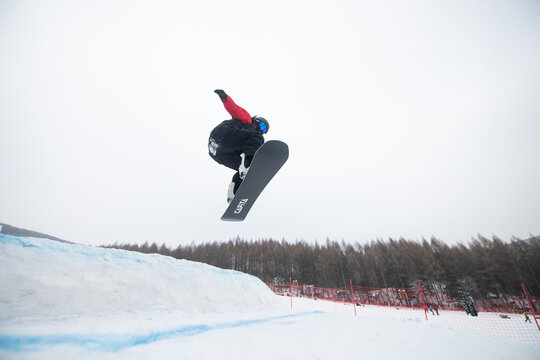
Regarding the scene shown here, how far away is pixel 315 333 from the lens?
319 centimetres

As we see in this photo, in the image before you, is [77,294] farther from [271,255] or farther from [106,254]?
[271,255]

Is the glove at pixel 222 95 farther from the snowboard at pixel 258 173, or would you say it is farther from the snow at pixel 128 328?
the snow at pixel 128 328

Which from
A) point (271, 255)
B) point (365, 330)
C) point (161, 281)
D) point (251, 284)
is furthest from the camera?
point (271, 255)

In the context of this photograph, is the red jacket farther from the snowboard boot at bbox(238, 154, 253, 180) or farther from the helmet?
the snowboard boot at bbox(238, 154, 253, 180)

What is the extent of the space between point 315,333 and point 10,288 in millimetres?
4616

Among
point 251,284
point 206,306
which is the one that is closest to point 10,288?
point 206,306

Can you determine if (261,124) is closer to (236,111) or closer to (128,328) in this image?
(236,111)

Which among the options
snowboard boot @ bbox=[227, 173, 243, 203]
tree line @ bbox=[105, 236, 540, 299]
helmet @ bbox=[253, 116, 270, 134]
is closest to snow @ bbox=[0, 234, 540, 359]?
snowboard boot @ bbox=[227, 173, 243, 203]

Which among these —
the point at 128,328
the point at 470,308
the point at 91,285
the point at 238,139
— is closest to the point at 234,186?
the point at 238,139

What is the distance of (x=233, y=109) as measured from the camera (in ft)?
11.3

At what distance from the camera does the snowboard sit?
13.1ft

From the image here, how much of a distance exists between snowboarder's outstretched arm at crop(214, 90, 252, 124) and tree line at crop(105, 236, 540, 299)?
30416 mm

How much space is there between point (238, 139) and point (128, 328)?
A: 3.65 m

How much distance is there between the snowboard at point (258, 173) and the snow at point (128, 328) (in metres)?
2.38
